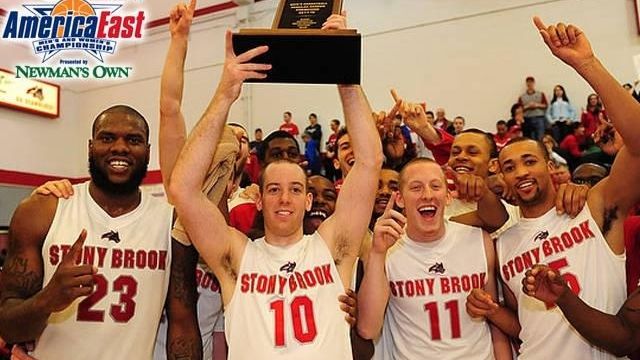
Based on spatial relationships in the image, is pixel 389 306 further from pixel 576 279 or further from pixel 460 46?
pixel 460 46

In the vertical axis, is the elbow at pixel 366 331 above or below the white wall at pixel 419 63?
below

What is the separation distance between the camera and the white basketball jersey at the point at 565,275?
121 inches

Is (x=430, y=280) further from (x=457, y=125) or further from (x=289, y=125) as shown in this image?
(x=289, y=125)

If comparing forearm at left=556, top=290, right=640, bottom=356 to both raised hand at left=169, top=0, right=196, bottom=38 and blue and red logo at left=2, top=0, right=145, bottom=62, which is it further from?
blue and red logo at left=2, top=0, right=145, bottom=62

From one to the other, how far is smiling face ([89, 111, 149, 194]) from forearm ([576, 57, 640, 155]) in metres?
2.46

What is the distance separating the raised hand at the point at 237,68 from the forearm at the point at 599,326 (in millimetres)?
1871

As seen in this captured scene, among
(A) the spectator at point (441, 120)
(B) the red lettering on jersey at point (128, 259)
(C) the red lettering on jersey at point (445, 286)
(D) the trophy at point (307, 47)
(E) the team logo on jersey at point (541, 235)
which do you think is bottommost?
(C) the red lettering on jersey at point (445, 286)

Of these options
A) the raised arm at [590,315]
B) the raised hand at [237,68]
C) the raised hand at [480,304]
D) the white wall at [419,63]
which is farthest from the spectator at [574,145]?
the raised hand at [237,68]

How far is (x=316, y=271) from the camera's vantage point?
3.02 m

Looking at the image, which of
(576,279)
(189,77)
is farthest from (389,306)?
(189,77)

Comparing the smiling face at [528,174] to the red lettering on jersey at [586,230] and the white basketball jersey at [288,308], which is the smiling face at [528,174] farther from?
the white basketball jersey at [288,308]

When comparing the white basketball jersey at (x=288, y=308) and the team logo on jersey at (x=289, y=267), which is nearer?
the white basketball jersey at (x=288, y=308)

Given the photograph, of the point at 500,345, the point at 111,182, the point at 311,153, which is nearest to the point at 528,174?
the point at 500,345

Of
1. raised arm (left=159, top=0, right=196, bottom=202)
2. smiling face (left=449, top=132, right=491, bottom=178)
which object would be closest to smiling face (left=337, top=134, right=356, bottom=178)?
smiling face (left=449, top=132, right=491, bottom=178)
